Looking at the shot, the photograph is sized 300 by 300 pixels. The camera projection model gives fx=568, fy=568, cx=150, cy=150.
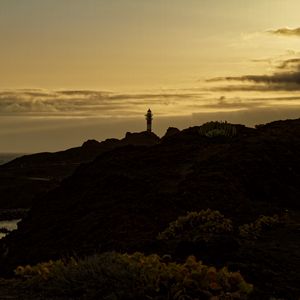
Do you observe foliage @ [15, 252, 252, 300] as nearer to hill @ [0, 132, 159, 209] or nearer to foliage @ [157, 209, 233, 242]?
foliage @ [157, 209, 233, 242]

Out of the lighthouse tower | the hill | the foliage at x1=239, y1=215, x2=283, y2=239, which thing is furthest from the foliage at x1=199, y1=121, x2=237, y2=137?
the lighthouse tower

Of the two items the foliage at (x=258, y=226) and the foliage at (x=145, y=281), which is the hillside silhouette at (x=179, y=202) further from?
the foliage at (x=145, y=281)

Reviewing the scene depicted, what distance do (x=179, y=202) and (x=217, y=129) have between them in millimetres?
10016

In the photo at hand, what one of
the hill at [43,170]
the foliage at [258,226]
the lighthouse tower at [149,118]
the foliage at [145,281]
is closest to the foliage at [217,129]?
the foliage at [258,226]

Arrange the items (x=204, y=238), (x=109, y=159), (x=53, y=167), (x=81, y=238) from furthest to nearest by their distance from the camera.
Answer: (x=53, y=167) → (x=109, y=159) → (x=81, y=238) → (x=204, y=238)

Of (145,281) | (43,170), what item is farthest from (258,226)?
(43,170)

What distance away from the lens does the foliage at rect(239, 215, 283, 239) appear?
13219 mm

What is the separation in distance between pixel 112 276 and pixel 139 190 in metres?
9.04

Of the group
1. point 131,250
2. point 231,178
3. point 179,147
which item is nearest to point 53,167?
point 179,147

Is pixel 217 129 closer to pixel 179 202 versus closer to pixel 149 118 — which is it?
pixel 179 202

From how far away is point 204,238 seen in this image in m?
11.2

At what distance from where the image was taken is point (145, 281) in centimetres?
822

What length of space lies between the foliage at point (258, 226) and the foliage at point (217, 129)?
10361 mm

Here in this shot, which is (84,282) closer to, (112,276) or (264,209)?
(112,276)
